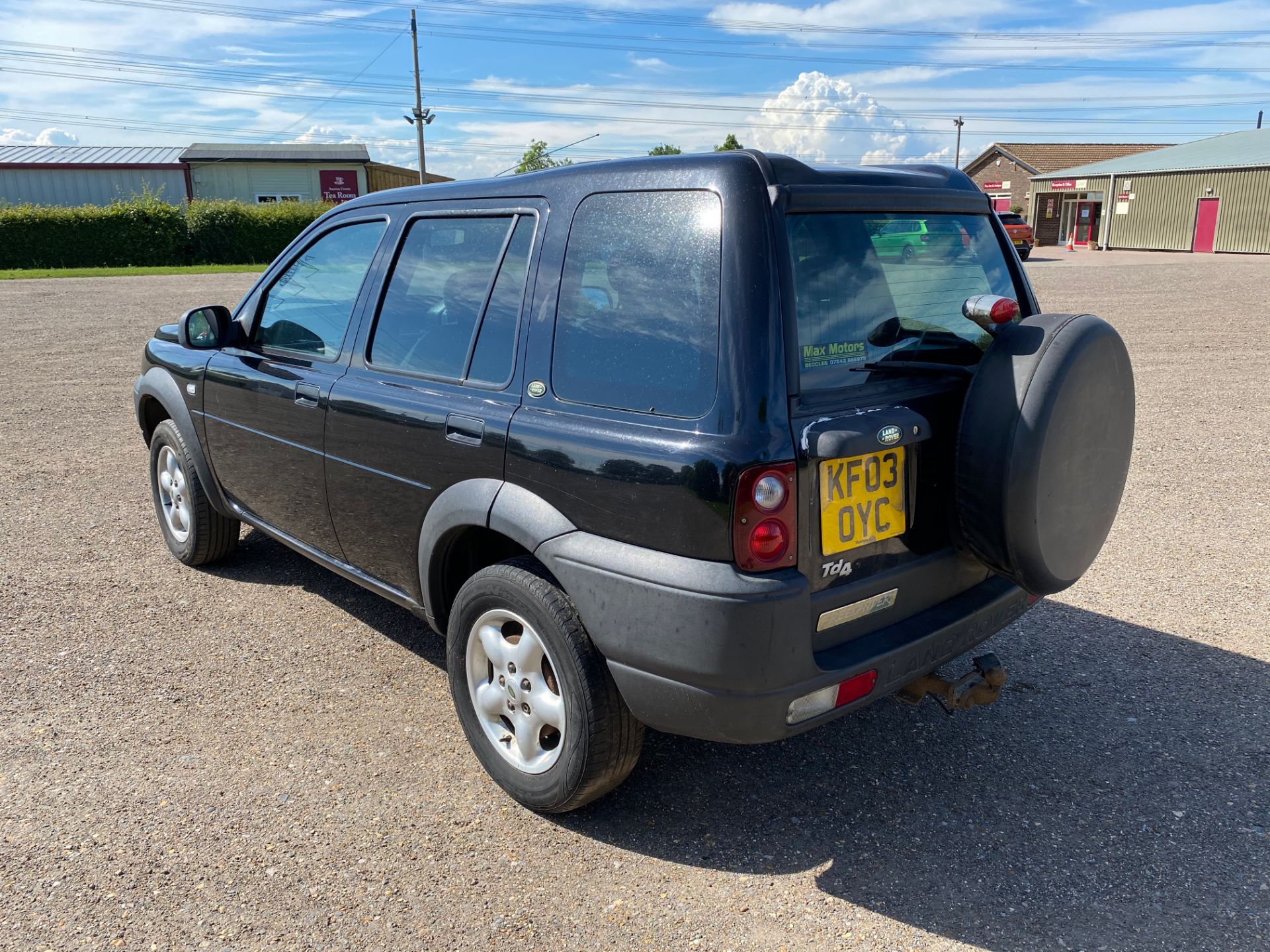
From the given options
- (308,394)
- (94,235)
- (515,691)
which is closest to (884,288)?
(515,691)

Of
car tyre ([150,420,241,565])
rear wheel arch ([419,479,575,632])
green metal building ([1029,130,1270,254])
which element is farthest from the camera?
green metal building ([1029,130,1270,254])

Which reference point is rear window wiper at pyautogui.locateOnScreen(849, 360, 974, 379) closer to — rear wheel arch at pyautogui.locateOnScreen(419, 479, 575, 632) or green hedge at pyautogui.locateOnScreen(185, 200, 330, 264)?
rear wheel arch at pyautogui.locateOnScreen(419, 479, 575, 632)

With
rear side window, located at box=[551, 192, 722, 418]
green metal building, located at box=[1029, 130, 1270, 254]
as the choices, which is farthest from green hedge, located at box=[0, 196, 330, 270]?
green metal building, located at box=[1029, 130, 1270, 254]

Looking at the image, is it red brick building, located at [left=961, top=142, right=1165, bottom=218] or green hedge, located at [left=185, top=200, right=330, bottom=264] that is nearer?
green hedge, located at [left=185, top=200, right=330, bottom=264]

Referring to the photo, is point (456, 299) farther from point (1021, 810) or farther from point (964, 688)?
point (1021, 810)

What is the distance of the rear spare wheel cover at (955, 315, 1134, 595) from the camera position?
103 inches

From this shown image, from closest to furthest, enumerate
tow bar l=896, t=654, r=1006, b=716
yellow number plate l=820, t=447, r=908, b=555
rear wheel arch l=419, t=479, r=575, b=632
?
yellow number plate l=820, t=447, r=908, b=555 < rear wheel arch l=419, t=479, r=575, b=632 < tow bar l=896, t=654, r=1006, b=716

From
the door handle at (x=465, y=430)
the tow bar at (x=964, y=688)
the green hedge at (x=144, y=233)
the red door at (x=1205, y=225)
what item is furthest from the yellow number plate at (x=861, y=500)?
the red door at (x=1205, y=225)

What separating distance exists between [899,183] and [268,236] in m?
36.6

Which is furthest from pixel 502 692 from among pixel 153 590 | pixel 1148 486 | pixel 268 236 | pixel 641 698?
pixel 268 236

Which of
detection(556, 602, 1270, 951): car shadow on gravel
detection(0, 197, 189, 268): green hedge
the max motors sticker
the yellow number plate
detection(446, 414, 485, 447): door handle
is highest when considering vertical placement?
detection(0, 197, 189, 268): green hedge

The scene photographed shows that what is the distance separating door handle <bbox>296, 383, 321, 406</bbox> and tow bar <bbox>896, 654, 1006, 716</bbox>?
2413 millimetres

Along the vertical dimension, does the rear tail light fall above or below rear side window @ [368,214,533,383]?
below

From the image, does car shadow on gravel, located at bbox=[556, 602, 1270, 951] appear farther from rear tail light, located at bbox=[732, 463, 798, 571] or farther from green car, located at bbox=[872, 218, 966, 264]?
green car, located at bbox=[872, 218, 966, 264]
